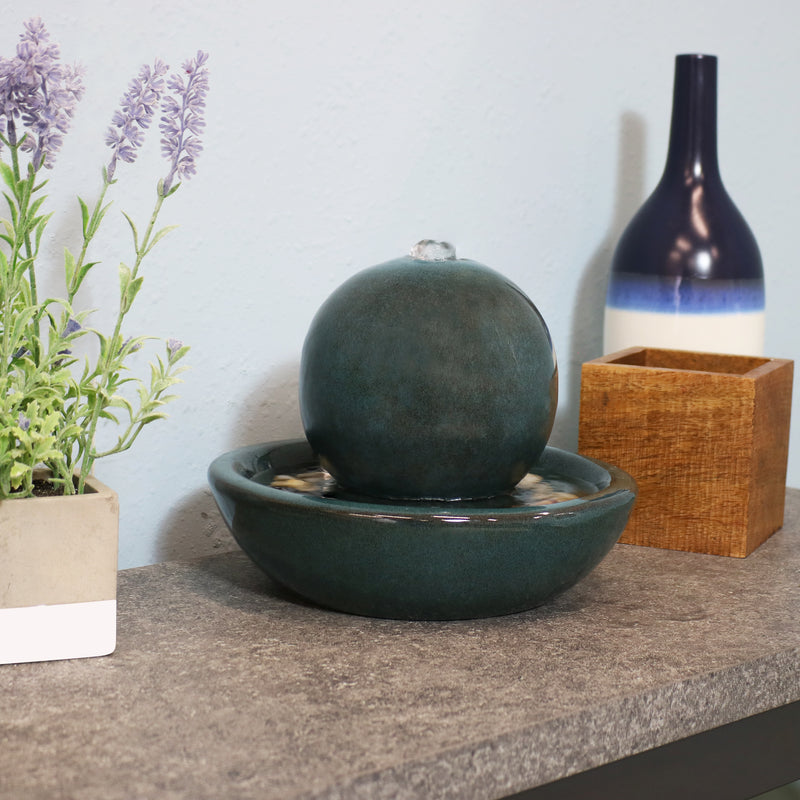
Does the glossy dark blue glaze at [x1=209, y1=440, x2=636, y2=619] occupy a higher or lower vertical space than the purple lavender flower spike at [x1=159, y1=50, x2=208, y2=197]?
lower

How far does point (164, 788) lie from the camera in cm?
43

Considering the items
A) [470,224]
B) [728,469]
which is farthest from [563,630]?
[470,224]

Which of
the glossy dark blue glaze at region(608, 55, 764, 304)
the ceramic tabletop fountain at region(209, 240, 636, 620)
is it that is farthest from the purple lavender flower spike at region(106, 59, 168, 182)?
the glossy dark blue glaze at region(608, 55, 764, 304)

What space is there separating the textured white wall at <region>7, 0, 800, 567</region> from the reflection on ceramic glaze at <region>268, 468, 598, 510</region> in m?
0.14

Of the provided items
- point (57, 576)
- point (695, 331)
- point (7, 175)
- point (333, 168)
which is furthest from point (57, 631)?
point (695, 331)

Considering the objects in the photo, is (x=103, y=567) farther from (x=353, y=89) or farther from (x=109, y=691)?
(x=353, y=89)

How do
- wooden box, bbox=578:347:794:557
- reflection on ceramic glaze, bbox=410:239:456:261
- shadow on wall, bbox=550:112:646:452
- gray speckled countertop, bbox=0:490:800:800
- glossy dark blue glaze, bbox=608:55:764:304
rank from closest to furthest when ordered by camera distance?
gray speckled countertop, bbox=0:490:800:800, reflection on ceramic glaze, bbox=410:239:456:261, wooden box, bbox=578:347:794:557, glossy dark blue glaze, bbox=608:55:764:304, shadow on wall, bbox=550:112:646:452

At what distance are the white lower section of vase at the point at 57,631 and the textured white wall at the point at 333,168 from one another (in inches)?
8.6

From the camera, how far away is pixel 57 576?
0.56 metres

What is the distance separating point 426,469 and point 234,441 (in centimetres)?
26

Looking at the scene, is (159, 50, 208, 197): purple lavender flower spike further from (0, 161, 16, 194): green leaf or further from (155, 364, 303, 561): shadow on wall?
(155, 364, 303, 561): shadow on wall

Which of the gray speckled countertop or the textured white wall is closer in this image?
the gray speckled countertop

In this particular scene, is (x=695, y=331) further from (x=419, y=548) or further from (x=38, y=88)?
(x=38, y=88)

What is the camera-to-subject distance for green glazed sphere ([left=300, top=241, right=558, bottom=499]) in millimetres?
625
